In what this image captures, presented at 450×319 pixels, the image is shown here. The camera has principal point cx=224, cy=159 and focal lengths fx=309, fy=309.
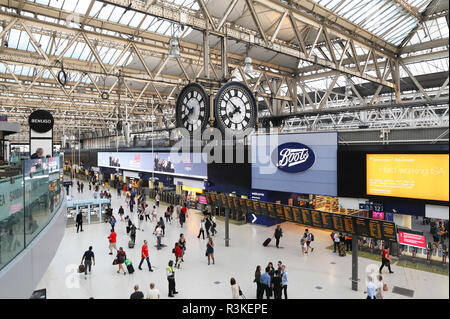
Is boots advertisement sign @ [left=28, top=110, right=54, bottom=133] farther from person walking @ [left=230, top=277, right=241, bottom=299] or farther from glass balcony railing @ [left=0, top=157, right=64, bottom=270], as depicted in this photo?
person walking @ [left=230, top=277, right=241, bottom=299]

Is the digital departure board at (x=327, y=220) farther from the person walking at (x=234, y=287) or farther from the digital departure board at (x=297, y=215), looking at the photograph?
the person walking at (x=234, y=287)

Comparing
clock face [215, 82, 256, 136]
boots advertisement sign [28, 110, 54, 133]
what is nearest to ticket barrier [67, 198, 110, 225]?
boots advertisement sign [28, 110, 54, 133]

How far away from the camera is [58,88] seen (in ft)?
80.8

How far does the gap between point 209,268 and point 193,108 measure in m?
8.97

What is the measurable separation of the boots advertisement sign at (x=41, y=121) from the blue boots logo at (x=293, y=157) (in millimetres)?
10847

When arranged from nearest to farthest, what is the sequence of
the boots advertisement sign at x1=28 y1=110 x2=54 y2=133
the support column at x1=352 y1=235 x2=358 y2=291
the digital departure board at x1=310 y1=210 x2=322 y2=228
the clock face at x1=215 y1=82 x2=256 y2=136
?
the clock face at x1=215 y1=82 x2=256 y2=136
the support column at x1=352 y1=235 x2=358 y2=291
the digital departure board at x1=310 y1=210 x2=322 y2=228
the boots advertisement sign at x1=28 y1=110 x2=54 y2=133

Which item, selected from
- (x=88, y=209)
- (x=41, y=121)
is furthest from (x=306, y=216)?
(x=88, y=209)

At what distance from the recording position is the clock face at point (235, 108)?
4531mm

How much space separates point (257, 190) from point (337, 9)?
958 centimetres

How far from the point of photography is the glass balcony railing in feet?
16.3

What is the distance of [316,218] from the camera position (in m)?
11.0

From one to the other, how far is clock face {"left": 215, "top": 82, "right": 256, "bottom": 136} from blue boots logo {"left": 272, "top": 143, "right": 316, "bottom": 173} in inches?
343

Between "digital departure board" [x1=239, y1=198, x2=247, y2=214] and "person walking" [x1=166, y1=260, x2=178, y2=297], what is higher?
"digital departure board" [x1=239, y1=198, x2=247, y2=214]
